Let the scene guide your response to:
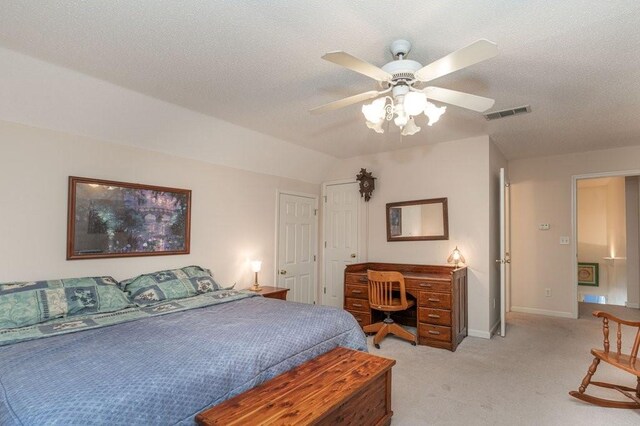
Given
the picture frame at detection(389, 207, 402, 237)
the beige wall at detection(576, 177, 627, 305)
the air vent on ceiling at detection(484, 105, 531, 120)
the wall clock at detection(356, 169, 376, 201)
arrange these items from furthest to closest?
the beige wall at detection(576, 177, 627, 305), the wall clock at detection(356, 169, 376, 201), the picture frame at detection(389, 207, 402, 237), the air vent on ceiling at detection(484, 105, 531, 120)

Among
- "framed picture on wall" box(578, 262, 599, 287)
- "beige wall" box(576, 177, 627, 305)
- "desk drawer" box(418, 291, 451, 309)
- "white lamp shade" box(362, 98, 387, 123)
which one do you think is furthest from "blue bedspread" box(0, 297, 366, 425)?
"framed picture on wall" box(578, 262, 599, 287)

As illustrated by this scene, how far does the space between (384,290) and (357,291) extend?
53 centimetres

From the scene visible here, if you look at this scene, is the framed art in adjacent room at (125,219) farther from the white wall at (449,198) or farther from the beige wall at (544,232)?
the beige wall at (544,232)

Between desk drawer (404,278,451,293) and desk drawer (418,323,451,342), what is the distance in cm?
40

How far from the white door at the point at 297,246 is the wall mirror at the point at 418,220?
1215 mm

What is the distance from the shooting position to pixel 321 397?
1759mm

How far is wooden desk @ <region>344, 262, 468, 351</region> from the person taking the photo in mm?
3723

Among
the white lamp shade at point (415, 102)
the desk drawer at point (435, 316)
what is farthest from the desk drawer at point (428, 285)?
the white lamp shade at point (415, 102)

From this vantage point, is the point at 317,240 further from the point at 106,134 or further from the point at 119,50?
the point at 119,50

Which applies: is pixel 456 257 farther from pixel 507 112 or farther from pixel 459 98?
pixel 459 98

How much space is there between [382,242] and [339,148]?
1456 mm

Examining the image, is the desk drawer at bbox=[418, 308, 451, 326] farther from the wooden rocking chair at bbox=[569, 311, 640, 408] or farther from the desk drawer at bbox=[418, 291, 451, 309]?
the wooden rocking chair at bbox=[569, 311, 640, 408]

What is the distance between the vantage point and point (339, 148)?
4.78 meters

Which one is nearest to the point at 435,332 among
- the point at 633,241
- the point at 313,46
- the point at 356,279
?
the point at 356,279
